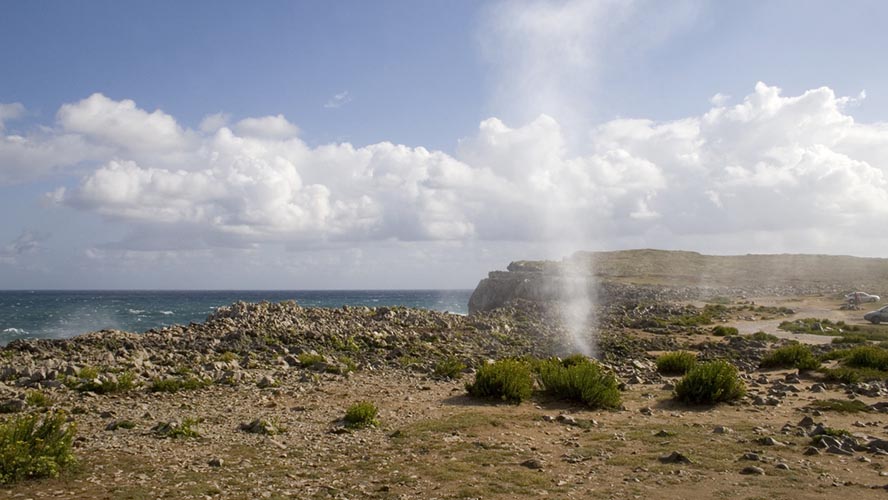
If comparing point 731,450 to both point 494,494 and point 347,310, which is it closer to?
point 494,494

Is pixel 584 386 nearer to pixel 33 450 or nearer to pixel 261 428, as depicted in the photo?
pixel 261 428

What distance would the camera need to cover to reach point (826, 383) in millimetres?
17328

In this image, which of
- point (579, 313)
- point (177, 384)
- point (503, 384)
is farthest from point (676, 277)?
point (177, 384)

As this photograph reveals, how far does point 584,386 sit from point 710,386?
10.3ft

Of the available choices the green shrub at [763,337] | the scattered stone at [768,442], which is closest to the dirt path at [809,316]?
the green shrub at [763,337]

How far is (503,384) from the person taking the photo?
1428cm

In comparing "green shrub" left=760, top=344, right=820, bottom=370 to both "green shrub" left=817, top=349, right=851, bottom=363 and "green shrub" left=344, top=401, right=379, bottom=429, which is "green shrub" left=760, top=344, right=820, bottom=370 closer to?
"green shrub" left=817, top=349, right=851, bottom=363

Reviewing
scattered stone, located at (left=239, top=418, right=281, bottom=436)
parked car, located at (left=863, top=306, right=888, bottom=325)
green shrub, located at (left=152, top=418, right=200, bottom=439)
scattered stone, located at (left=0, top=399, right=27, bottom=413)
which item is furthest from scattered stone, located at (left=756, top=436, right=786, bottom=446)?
parked car, located at (left=863, top=306, right=888, bottom=325)

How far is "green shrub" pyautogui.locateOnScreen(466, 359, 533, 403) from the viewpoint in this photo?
46.6 feet

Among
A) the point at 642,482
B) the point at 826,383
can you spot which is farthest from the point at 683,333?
the point at 642,482

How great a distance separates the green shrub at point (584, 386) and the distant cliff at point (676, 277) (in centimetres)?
4140

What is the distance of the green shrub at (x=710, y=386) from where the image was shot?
14070mm

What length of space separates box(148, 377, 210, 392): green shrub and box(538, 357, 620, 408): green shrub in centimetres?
902

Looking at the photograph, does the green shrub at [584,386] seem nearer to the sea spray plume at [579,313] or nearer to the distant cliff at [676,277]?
the sea spray plume at [579,313]
